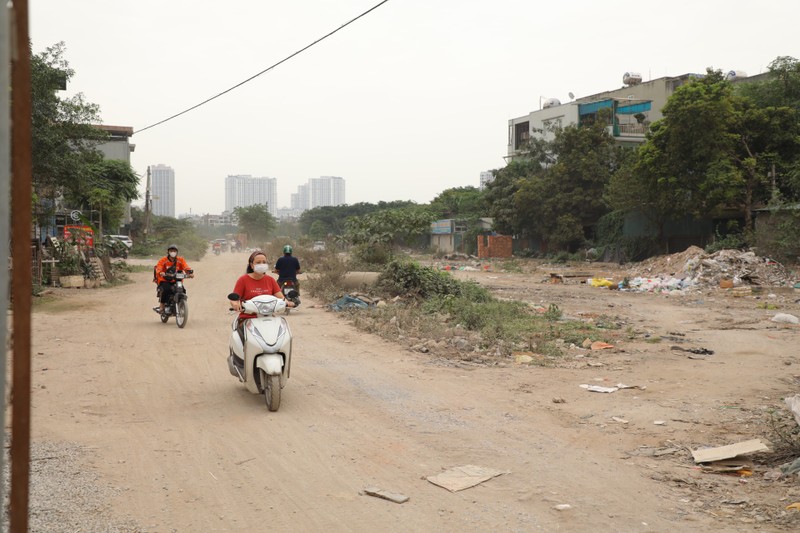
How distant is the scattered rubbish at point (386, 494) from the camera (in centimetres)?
457

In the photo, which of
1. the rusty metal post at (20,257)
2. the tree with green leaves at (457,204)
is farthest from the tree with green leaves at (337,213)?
the rusty metal post at (20,257)

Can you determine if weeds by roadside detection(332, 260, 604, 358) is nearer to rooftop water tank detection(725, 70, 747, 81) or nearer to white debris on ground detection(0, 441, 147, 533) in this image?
white debris on ground detection(0, 441, 147, 533)

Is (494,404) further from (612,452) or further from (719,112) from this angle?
(719,112)

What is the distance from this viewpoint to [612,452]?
577cm

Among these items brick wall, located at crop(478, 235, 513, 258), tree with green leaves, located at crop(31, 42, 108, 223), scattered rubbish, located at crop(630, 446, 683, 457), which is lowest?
scattered rubbish, located at crop(630, 446, 683, 457)

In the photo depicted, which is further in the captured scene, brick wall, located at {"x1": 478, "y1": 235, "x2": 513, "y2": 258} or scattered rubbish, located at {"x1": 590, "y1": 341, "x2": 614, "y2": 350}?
brick wall, located at {"x1": 478, "y1": 235, "x2": 513, "y2": 258}

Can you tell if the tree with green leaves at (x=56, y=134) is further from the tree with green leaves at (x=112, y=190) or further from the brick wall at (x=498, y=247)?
the brick wall at (x=498, y=247)

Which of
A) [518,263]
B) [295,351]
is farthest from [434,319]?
[518,263]

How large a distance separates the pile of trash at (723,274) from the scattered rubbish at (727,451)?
18293mm

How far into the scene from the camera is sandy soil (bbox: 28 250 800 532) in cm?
440

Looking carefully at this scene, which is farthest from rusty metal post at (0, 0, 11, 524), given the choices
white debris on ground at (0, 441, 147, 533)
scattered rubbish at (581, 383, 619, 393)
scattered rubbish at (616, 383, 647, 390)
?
scattered rubbish at (616, 383, 647, 390)

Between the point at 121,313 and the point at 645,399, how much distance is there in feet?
38.6

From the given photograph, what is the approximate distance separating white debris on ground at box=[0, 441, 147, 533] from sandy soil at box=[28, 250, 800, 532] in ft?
0.34

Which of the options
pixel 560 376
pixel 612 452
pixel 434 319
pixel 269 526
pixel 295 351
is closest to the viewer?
pixel 269 526
